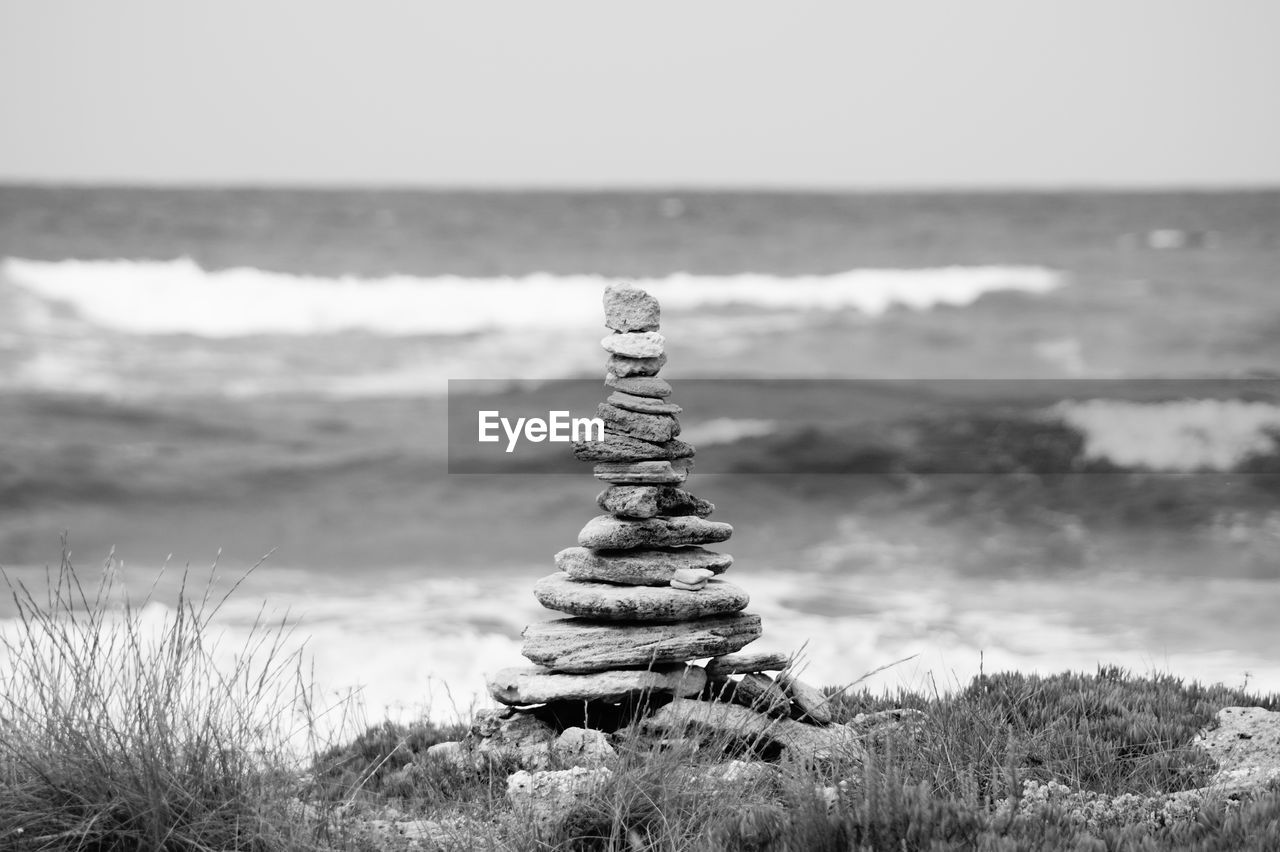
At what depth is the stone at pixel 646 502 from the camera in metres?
7.90

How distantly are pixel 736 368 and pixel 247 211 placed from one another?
4049 cm

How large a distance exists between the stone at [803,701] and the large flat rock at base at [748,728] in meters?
0.12

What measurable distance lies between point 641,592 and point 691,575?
33 centimetres

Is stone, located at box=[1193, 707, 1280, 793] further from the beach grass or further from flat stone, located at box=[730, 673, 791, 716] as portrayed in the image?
flat stone, located at box=[730, 673, 791, 716]

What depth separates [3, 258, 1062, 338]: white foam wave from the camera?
123 feet

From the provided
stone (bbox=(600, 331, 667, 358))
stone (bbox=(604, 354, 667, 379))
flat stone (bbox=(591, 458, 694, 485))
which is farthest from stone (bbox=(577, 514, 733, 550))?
stone (bbox=(600, 331, 667, 358))

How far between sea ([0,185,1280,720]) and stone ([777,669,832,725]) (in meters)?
0.26

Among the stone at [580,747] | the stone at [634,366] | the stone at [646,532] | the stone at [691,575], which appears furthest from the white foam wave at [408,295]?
the stone at [580,747]

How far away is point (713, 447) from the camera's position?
23.8 m

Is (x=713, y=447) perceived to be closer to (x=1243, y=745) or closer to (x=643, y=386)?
(x=643, y=386)

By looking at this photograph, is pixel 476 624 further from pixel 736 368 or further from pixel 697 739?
pixel 736 368

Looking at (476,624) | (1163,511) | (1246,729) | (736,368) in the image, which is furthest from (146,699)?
(736,368)

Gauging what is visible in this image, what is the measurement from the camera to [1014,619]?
50.0 feet

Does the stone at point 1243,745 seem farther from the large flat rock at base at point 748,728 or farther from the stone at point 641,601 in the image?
the stone at point 641,601
